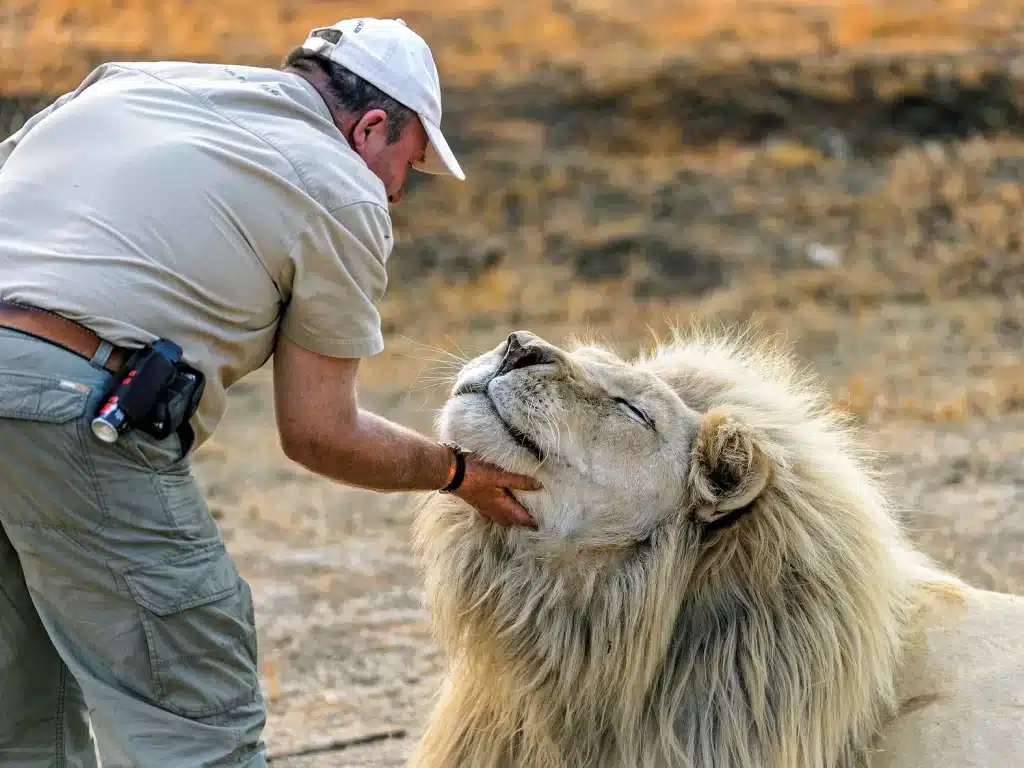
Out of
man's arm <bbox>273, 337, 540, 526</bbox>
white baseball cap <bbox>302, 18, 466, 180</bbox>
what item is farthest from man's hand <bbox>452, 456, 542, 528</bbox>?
white baseball cap <bbox>302, 18, 466, 180</bbox>

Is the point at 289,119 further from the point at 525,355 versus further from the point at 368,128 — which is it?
the point at 525,355

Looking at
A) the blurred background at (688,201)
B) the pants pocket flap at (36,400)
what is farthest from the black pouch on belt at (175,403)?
the blurred background at (688,201)

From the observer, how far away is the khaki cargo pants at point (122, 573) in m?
2.96

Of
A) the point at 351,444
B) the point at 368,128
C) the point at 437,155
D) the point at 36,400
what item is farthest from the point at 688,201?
the point at 36,400

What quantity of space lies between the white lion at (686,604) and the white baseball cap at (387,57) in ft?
2.02

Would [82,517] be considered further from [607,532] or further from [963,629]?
[963,629]

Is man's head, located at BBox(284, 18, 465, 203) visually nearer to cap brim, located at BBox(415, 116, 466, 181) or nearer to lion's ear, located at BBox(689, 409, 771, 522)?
cap brim, located at BBox(415, 116, 466, 181)

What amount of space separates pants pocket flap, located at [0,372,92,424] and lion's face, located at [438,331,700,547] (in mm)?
882

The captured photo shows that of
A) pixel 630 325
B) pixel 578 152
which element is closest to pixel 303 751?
pixel 630 325

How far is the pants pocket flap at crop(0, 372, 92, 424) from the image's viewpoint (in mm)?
2930

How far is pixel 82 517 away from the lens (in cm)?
302

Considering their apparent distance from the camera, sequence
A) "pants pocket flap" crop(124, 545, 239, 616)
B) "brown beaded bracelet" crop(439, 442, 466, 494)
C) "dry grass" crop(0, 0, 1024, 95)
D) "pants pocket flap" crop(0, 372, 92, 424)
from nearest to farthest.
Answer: "pants pocket flap" crop(0, 372, 92, 424), "pants pocket flap" crop(124, 545, 239, 616), "brown beaded bracelet" crop(439, 442, 466, 494), "dry grass" crop(0, 0, 1024, 95)

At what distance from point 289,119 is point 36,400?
0.84 m

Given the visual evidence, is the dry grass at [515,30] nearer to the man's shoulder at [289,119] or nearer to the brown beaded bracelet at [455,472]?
the man's shoulder at [289,119]
